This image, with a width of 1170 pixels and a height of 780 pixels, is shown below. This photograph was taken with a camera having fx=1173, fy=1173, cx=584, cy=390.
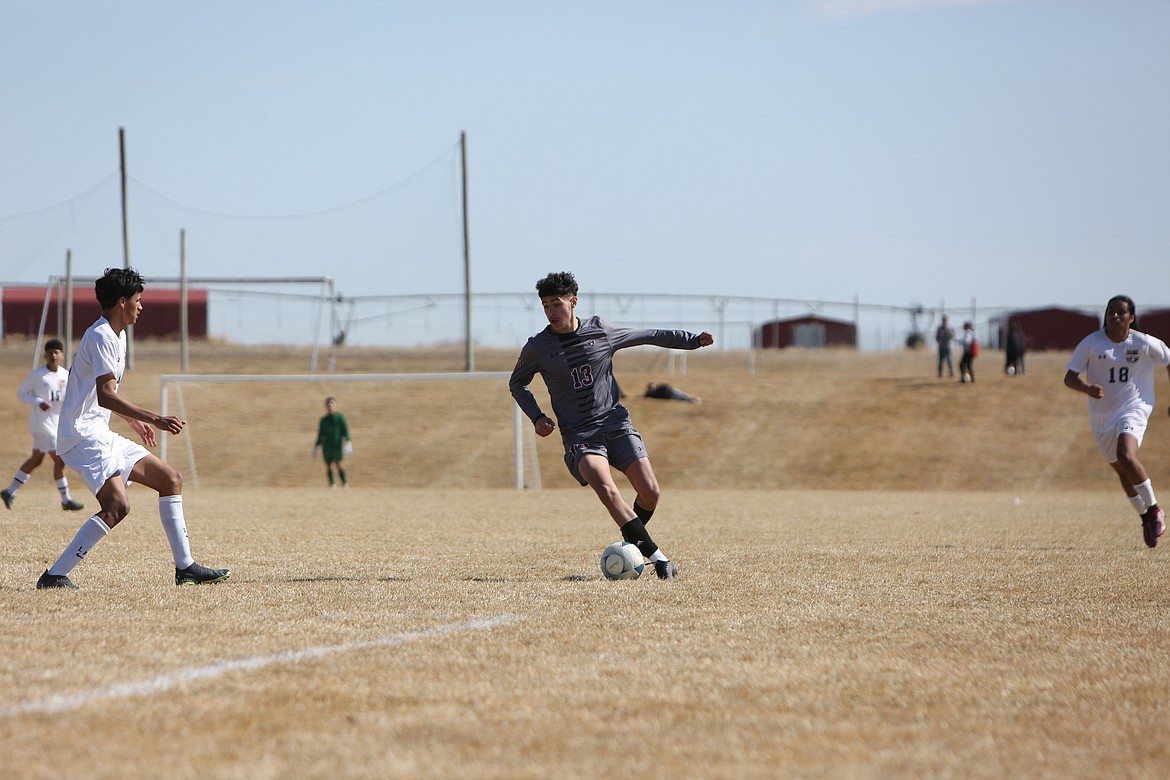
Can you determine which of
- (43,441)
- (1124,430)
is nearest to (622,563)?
(1124,430)

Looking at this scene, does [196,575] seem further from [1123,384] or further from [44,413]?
[44,413]

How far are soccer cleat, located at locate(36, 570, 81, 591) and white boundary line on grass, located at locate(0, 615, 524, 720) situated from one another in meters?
2.44

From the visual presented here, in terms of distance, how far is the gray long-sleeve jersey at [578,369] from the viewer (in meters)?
7.36

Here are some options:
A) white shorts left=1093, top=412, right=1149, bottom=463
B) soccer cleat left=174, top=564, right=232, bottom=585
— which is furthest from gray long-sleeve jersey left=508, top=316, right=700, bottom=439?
white shorts left=1093, top=412, right=1149, bottom=463

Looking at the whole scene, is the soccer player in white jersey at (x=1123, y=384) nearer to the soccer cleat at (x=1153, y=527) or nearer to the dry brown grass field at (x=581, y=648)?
the soccer cleat at (x=1153, y=527)

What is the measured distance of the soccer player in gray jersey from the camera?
722 cm

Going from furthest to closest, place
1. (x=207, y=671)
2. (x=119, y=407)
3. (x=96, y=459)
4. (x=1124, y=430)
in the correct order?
(x=1124, y=430) < (x=96, y=459) < (x=119, y=407) < (x=207, y=671)

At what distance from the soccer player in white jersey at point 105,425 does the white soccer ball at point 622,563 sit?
93.6 inches

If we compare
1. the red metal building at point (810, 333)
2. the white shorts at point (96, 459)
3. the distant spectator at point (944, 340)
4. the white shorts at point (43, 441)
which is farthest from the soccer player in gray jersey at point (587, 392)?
the red metal building at point (810, 333)

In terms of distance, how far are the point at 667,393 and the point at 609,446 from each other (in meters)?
22.8

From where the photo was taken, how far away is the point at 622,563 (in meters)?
6.99

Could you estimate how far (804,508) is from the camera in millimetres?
15281

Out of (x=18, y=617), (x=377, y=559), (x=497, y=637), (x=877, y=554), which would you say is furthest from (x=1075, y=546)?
(x=18, y=617)

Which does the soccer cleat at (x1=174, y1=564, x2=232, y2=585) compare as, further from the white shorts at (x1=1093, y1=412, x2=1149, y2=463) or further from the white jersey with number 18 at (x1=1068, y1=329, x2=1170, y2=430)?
the white shorts at (x1=1093, y1=412, x2=1149, y2=463)
